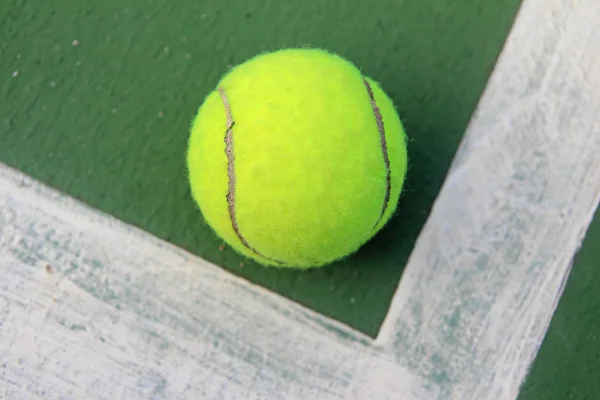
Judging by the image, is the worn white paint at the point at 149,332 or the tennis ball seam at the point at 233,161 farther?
the worn white paint at the point at 149,332

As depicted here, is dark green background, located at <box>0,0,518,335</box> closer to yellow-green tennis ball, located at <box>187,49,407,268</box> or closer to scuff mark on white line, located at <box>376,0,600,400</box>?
scuff mark on white line, located at <box>376,0,600,400</box>

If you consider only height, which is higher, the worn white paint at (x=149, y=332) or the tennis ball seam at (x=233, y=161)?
the tennis ball seam at (x=233, y=161)

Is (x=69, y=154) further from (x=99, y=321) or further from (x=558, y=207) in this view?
(x=558, y=207)

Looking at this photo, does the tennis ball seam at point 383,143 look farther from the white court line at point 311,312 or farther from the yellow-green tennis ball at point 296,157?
the white court line at point 311,312

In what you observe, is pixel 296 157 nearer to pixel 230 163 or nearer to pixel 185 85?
pixel 230 163

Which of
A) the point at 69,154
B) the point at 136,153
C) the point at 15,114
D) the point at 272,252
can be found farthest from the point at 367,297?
the point at 15,114

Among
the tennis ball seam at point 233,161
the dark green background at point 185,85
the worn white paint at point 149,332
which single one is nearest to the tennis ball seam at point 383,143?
the tennis ball seam at point 233,161

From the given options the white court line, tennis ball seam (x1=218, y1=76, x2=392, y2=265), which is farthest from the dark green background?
tennis ball seam (x1=218, y1=76, x2=392, y2=265)
